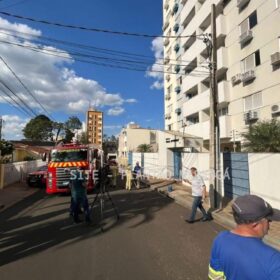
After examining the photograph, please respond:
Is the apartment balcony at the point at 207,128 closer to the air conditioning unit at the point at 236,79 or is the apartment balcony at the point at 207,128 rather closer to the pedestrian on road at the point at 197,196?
the air conditioning unit at the point at 236,79

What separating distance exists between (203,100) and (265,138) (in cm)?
1509

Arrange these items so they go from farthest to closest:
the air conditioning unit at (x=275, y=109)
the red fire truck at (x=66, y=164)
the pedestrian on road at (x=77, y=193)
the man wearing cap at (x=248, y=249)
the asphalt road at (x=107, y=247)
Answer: the air conditioning unit at (x=275, y=109) < the red fire truck at (x=66, y=164) < the pedestrian on road at (x=77, y=193) < the asphalt road at (x=107, y=247) < the man wearing cap at (x=248, y=249)

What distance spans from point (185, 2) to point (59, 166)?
2864cm

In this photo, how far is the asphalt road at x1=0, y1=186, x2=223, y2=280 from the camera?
5219mm

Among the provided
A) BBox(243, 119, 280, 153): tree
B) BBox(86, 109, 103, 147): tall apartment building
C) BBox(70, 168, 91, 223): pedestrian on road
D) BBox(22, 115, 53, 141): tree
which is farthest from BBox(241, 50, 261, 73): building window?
BBox(86, 109, 103, 147): tall apartment building

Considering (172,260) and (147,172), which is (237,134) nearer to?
(147,172)

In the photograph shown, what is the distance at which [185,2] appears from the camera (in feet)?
119

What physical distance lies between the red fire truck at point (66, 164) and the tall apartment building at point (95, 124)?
10410 centimetres

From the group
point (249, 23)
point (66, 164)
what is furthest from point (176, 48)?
point (66, 164)

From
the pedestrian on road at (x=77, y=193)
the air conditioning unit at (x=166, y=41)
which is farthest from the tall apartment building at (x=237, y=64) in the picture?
the air conditioning unit at (x=166, y=41)

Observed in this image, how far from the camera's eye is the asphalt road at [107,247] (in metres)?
Answer: 5.22

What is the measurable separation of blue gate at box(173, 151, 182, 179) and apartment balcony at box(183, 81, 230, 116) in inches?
225

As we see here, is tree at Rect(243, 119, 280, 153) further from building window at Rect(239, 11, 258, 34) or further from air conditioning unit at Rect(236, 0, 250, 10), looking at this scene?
air conditioning unit at Rect(236, 0, 250, 10)

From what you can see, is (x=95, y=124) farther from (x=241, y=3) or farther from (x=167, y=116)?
(x=241, y=3)
